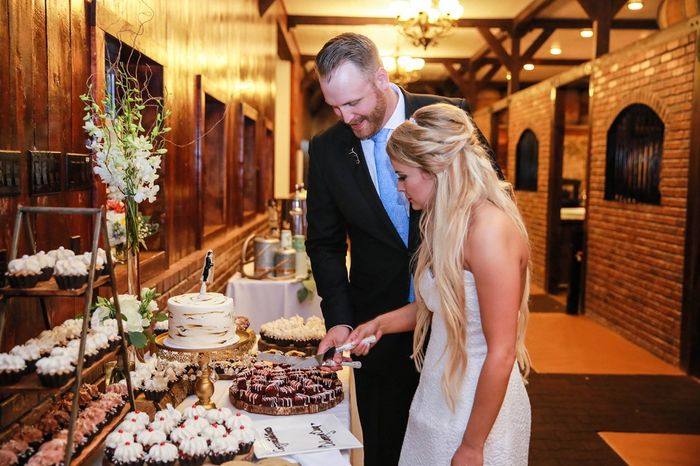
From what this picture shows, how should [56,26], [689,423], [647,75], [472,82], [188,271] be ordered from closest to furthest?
1. [56,26]
2. [188,271]
3. [689,423]
4. [647,75]
5. [472,82]

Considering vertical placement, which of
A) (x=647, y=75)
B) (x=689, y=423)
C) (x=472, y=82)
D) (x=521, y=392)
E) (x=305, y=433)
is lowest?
(x=689, y=423)

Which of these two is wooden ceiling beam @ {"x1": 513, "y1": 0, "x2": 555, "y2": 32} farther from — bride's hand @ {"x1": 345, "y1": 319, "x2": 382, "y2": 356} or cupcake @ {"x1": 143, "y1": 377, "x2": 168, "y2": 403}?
cupcake @ {"x1": 143, "y1": 377, "x2": 168, "y2": 403}

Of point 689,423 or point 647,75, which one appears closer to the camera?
point 689,423

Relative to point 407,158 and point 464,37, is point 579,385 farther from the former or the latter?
point 464,37

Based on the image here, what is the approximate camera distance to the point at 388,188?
241 centimetres

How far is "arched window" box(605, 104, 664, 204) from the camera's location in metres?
6.19

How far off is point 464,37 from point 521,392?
1163 cm

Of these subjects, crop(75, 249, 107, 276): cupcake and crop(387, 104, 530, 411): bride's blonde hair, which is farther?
crop(387, 104, 530, 411): bride's blonde hair

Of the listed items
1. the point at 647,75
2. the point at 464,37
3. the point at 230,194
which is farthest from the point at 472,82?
the point at 230,194

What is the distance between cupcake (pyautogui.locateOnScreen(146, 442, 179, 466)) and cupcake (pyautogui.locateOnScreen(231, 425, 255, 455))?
0.15 meters

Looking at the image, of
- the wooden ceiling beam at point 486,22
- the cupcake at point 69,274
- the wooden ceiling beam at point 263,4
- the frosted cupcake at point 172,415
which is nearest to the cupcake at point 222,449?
the frosted cupcake at point 172,415

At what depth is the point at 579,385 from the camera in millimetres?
5125

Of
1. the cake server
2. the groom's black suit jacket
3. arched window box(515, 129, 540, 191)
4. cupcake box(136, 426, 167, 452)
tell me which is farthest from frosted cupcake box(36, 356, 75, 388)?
arched window box(515, 129, 540, 191)

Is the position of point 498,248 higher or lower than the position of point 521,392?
higher
